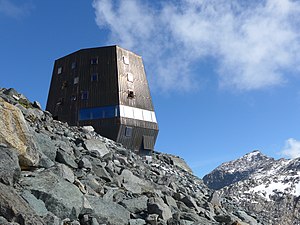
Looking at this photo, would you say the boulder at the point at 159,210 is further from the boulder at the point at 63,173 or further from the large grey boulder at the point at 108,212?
the boulder at the point at 63,173

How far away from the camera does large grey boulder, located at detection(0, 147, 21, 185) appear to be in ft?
31.8

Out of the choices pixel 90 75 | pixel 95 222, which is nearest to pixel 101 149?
pixel 95 222

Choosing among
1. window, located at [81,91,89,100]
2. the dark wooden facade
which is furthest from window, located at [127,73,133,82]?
window, located at [81,91,89,100]

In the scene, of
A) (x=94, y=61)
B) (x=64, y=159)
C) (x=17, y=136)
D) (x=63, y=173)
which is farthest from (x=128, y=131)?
(x=17, y=136)

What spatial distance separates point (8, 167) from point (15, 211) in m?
2.02

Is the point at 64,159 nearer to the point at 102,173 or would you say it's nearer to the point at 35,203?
the point at 102,173

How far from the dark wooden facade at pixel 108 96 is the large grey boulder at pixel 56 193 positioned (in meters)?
29.6

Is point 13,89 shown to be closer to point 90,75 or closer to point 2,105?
point 2,105

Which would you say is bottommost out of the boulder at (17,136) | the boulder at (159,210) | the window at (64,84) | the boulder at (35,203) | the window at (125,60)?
the boulder at (35,203)

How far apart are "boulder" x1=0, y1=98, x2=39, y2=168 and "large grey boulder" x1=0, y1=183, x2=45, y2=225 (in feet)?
10.4

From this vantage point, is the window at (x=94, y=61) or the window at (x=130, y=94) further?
the window at (x=94, y=61)

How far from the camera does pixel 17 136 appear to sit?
39.4 feet

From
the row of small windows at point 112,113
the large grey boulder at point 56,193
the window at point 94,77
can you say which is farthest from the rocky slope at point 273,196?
the large grey boulder at point 56,193

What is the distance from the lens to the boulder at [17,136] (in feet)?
38.1
